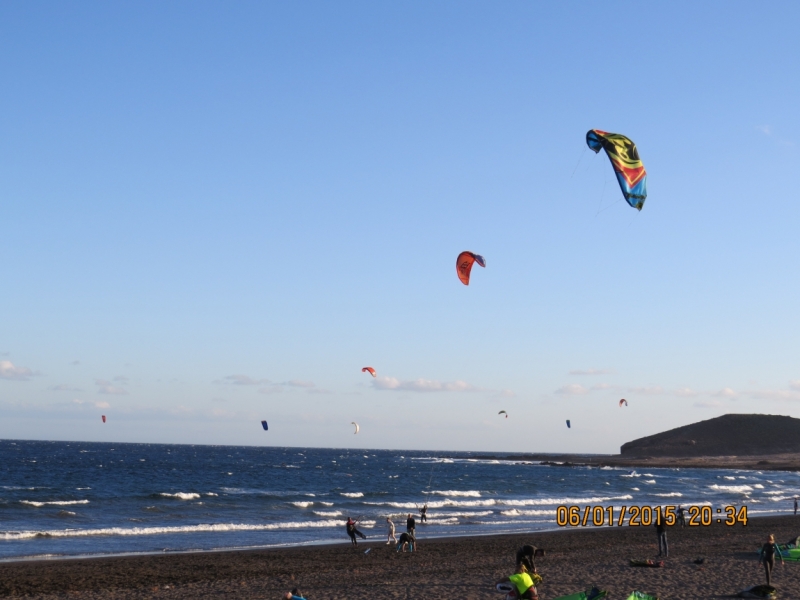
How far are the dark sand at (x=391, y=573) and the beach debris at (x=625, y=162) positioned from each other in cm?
712

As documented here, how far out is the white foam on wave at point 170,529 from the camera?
23.6 m

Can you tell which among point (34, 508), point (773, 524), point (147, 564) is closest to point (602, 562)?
point (147, 564)

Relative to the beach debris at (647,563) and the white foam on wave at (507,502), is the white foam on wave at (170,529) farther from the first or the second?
the beach debris at (647,563)

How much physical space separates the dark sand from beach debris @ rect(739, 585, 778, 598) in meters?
0.42

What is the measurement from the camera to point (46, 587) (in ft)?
48.7

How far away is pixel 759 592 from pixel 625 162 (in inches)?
313

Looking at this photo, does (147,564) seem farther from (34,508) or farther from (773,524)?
(773,524)

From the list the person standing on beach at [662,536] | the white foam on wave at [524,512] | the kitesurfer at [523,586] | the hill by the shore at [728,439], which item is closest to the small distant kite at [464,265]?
the person standing on beach at [662,536]

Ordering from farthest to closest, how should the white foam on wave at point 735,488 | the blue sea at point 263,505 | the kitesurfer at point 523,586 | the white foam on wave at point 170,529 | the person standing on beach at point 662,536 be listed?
the white foam on wave at point 735,488
the blue sea at point 263,505
the white foam on wave at point 170,529
the person standing on beach at point 662,536
the kitesurfer at point 523,586

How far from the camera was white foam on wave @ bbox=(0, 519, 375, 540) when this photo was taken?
928 inches

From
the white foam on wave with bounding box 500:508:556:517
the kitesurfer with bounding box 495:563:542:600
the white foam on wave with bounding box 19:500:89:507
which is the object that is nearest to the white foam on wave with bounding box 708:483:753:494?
the white foam on wave with bounding box 500:508:556:517

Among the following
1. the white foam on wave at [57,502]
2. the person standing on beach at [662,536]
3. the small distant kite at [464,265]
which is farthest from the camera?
the white foam on wave at [57,502]

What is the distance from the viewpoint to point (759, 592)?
13047mm

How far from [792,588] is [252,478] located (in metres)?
51.3
